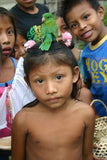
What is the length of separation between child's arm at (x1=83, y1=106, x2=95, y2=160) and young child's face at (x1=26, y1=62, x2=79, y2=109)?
0.86ft

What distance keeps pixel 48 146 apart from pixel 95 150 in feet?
1.55

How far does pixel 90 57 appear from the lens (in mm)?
2090

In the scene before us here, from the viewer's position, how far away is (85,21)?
188cm

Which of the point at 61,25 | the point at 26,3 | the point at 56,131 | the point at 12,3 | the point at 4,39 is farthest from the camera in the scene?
the point at 12,3

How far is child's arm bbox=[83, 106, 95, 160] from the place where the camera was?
4.65 ft

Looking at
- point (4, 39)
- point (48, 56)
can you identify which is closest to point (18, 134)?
point (48, 56)

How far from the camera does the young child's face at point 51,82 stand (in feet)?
3.98

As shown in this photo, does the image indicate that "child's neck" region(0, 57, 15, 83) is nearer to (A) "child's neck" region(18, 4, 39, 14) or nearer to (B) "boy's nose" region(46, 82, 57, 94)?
(B) "boy's nose" region(46, 82, 57, 94)

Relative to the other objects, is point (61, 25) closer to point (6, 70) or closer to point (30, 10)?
point (30, 10)

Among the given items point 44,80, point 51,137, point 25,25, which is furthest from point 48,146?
point 25,25

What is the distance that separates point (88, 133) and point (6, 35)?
3.31 feet

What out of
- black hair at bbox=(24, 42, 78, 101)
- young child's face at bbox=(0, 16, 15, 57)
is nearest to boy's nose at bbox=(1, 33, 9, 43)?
young child's face at bbox=(0, 16, 15, 57)

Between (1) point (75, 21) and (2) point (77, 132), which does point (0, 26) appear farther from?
(2) point (77, 132)

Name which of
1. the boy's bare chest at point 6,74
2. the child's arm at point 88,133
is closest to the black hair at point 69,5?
the boy's bare chest at point 6,74
